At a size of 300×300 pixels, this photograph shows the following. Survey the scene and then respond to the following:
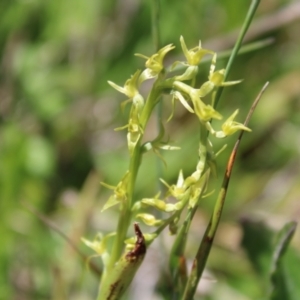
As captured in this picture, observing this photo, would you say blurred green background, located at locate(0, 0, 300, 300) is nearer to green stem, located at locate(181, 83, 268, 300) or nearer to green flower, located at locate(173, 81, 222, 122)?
green stem, located at locate(181, 83, 268, 300)

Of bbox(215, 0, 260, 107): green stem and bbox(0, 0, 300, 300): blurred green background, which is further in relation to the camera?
bbox(0, 0, 300, 300): blurred green background

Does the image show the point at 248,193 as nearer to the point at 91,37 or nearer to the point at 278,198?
the point at 278,198


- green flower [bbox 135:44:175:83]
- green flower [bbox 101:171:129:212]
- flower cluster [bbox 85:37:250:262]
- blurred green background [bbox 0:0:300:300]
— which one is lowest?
blurred green background [bbox 0:0:300:300]

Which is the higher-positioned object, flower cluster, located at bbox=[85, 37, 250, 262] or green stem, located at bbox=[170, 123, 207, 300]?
flower cluster, located at bbox=[85, 37, 250, 262]

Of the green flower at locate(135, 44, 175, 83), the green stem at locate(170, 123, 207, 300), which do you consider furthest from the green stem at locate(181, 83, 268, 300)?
the green flower at locate(135, 44, 175, 83)

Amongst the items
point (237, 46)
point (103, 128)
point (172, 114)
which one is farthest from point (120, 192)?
point (103, 128)

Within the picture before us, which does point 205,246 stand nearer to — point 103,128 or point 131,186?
point 131,186

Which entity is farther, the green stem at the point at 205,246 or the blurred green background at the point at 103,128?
the blurred green background at the point at 103,128

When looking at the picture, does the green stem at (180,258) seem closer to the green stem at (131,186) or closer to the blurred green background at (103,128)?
the green stem at (131,186)

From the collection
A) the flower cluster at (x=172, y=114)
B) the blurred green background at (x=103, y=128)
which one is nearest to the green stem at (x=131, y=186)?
the flower cluster at (x=172, y=114)
